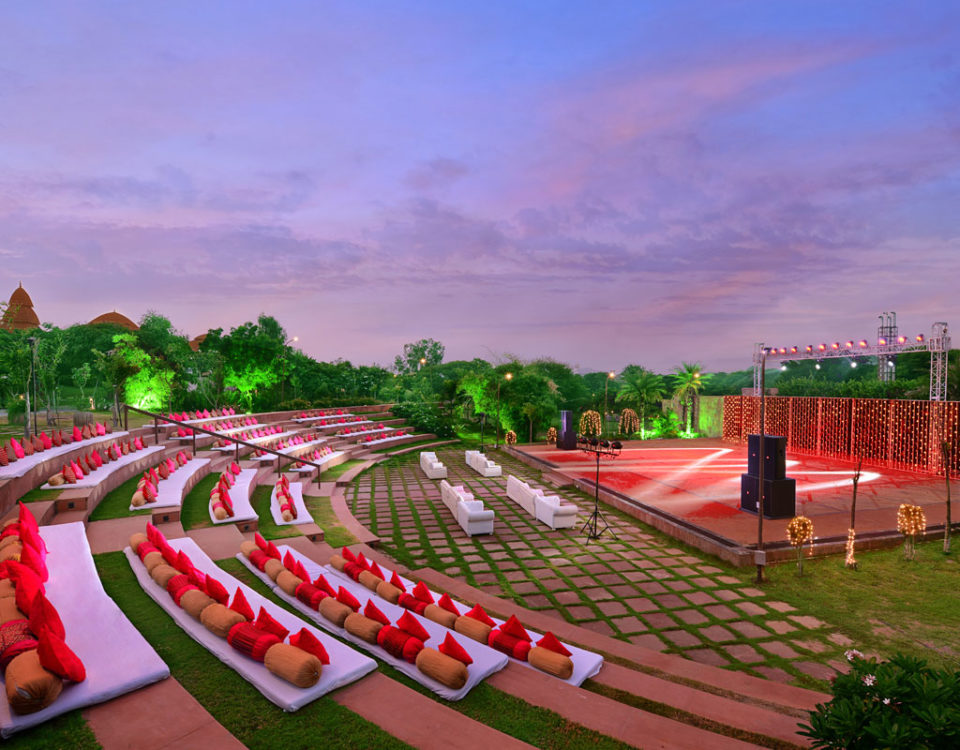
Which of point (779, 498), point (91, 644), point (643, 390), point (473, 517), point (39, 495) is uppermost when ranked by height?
point (643, 390)

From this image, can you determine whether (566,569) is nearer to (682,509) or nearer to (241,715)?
(682,509)

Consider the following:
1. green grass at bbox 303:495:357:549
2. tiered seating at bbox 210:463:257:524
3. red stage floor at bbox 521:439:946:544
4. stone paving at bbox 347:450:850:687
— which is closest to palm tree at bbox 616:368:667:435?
red stage floor at bbox 521:439:946:544

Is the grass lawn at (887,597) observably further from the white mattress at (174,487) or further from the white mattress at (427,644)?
the white mattress at (174,487)

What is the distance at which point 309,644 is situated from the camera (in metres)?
4.76

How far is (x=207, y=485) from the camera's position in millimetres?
13188

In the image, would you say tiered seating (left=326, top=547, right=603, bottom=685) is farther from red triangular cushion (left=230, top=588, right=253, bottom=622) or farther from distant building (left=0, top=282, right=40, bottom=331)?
distant building (left=0, top=282, right=40, bottom=331)

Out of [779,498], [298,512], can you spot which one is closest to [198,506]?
[298,512]

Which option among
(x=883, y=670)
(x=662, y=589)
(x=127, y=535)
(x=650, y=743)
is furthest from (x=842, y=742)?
(x=127, y=535)

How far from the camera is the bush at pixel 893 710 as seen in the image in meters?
2.97

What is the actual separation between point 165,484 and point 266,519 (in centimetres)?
241

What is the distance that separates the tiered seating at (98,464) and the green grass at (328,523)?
4442mm

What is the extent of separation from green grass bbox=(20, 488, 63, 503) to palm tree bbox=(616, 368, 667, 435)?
31384mm

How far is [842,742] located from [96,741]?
17.1 feet

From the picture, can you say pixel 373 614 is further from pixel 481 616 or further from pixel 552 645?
pixel 552 645
